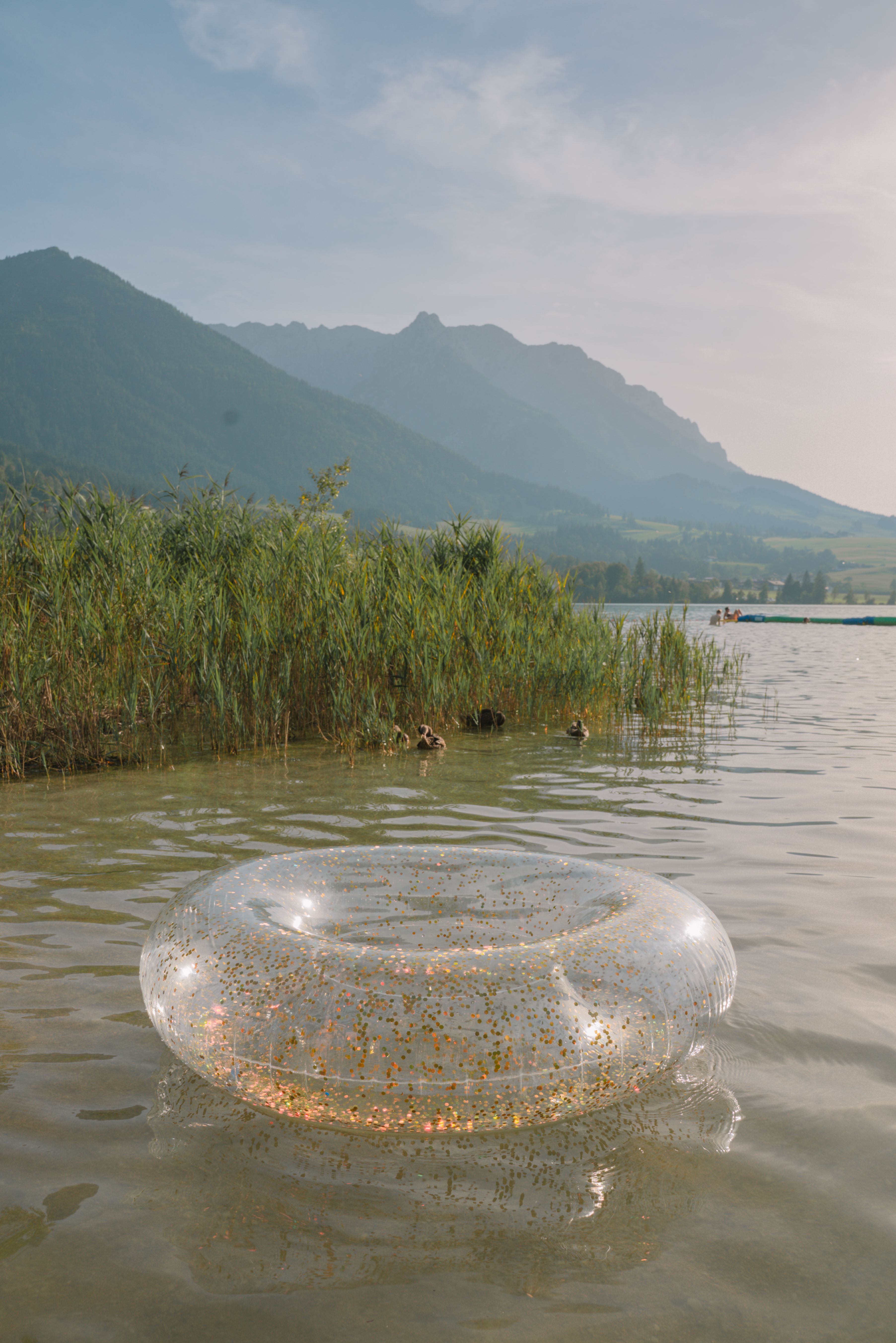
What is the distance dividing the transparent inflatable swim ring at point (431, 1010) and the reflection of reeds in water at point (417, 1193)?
0.07 meters

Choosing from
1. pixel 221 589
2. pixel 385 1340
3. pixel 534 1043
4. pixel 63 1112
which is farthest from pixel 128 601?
pixel 385 1340

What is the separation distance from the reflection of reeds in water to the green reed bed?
5.11 meters

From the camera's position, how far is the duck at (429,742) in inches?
320

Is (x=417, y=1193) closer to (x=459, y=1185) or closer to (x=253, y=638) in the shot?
(x=459, y=1185)

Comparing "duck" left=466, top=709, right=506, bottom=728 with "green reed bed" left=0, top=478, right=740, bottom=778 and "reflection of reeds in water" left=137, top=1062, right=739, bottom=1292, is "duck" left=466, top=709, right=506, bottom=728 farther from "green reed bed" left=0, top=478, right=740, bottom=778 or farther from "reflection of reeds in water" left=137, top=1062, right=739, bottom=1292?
"reflection of reeds in water" left=137, top=1062, right=739, bottom=1292

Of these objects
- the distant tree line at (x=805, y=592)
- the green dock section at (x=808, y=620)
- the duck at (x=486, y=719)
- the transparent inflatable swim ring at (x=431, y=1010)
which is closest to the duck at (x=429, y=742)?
the duck at (x=486, y=719)

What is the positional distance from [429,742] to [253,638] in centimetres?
190

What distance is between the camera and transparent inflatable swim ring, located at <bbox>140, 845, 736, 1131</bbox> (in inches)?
88.5

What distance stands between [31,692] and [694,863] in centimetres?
508

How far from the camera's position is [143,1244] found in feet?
6.07

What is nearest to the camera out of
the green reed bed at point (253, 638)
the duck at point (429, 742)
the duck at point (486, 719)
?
the green reed bed at point (253, 638)

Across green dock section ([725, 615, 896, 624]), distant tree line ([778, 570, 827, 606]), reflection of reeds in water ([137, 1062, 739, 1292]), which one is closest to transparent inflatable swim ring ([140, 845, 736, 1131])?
reflection of reeds in water ([137, 1062, 739, 1292])

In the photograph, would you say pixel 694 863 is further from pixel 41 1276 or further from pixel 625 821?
pixel 41 1276

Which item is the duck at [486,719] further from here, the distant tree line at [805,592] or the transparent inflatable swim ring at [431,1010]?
the distant tree line at [805,592]
